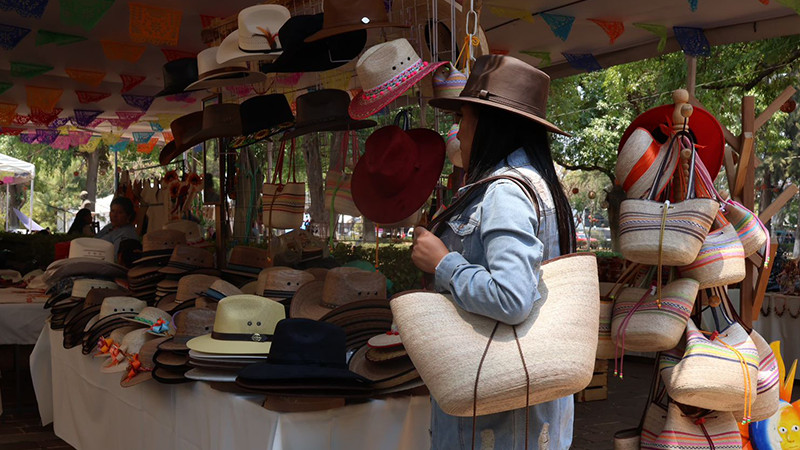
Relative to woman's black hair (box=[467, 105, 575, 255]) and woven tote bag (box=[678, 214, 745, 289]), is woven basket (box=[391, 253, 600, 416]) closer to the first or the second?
woman's black hair (box=[467, 105, 575, 255])

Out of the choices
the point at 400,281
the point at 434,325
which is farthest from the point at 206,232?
the point at 434,325

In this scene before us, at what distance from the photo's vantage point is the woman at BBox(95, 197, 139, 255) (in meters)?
6.46

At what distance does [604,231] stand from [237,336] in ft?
166

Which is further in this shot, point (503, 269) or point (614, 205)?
point (614, 205)

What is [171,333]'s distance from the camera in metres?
3.70

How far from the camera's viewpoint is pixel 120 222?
265 inches

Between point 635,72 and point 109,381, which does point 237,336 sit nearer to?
point 109,381

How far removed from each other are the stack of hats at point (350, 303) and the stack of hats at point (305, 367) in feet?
1.17

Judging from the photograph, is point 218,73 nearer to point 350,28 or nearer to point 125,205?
point 350,28

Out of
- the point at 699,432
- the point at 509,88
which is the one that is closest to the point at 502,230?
the point at 509,88

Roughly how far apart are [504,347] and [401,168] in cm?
158

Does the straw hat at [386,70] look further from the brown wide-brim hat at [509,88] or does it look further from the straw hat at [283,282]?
the straw hat at [283,282]

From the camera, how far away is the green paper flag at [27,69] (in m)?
7.85

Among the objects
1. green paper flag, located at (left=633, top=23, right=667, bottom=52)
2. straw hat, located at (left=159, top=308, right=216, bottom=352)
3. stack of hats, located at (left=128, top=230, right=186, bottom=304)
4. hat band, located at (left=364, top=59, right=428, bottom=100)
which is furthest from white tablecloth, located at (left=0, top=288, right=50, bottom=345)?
green paper flag, located at (left=633, top=23, right=667, bottom=52)
